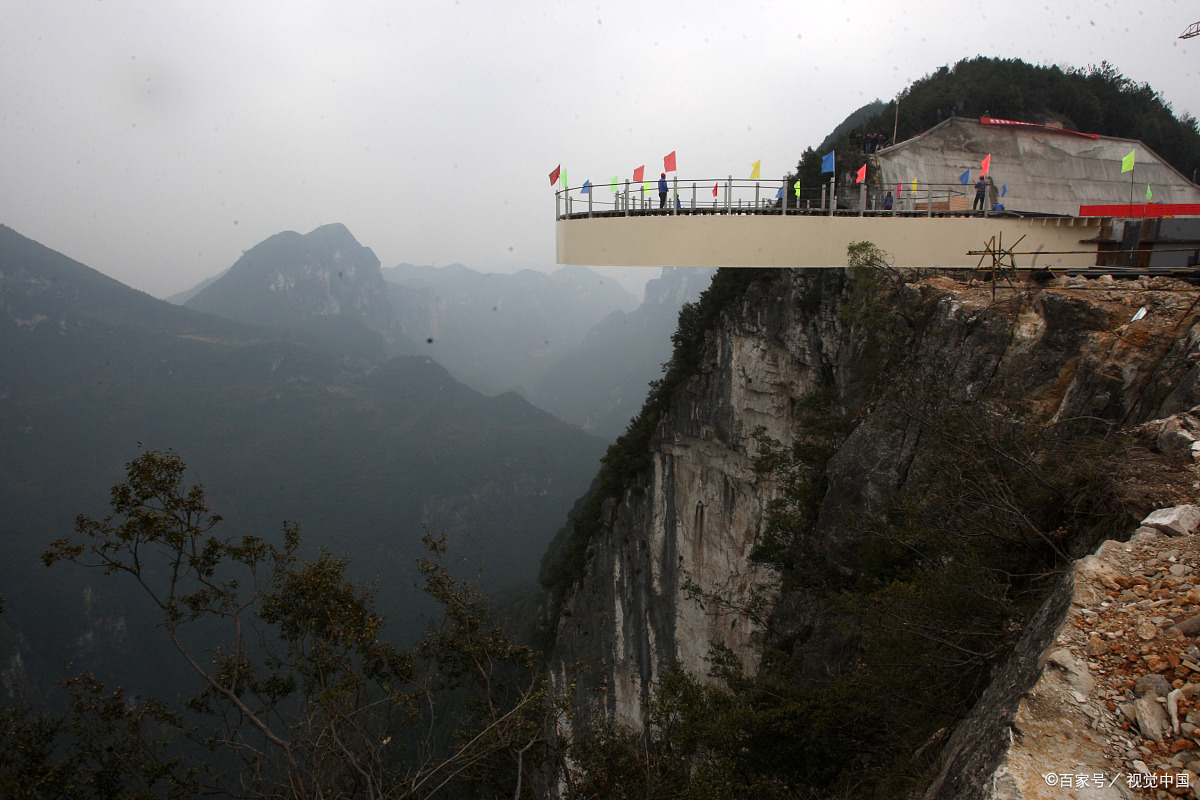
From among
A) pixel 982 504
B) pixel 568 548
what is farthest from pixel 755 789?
pixel 568 548

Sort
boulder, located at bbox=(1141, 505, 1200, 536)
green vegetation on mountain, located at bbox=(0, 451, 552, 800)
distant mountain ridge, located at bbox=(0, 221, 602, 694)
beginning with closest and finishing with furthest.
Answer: boulder, located at bbox=(1141, 505, 1200, 536), green vegetation on mountain, located at bbox=(0, 451, 552, 800), distant mountain ridge, located at bbox=(0, 221, 602, 694)

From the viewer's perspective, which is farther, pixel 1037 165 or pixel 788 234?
pixel 1037 165

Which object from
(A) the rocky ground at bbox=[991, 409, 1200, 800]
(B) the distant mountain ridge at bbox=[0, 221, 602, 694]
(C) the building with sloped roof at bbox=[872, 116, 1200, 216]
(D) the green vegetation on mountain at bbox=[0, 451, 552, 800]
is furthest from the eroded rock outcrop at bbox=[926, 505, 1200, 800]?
(B) the distant mountain ridge at bbox=[0, 221, 602, 694]

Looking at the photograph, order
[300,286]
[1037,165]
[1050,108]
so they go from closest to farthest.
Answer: [1037,165] → [1050,108] → [300,286]

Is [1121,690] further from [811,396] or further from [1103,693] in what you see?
[811,396]

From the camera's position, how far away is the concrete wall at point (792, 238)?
13469 millimetres

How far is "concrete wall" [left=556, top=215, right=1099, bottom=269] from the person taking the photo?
1347 centimetres

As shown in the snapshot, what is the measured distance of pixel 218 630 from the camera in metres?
53.8

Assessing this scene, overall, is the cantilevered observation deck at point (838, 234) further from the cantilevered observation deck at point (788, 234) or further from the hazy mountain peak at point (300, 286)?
the hazy mountain peak at point (300, 286)

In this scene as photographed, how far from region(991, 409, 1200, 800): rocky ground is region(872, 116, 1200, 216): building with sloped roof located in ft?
61.7

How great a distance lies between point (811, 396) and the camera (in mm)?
15258

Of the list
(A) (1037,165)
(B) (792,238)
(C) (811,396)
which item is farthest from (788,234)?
(A) (1037,165)

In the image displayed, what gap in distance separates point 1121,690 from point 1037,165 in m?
24.9

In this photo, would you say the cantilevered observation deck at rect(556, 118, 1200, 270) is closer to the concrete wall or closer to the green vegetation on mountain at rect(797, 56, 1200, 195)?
the concrete wall
